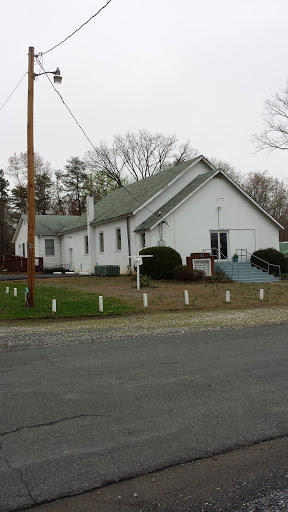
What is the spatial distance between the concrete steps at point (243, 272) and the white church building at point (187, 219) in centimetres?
124

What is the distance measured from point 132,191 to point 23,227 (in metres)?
16.8

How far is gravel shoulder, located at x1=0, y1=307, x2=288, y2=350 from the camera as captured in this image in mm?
10134

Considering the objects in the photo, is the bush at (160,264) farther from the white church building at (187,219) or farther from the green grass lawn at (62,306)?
the green grass lawn at (62,306)

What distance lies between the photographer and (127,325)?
12148mm

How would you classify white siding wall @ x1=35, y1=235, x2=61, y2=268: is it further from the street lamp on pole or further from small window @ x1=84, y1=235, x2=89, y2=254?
the street lamp on pole

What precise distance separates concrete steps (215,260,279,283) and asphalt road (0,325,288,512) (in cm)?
1842

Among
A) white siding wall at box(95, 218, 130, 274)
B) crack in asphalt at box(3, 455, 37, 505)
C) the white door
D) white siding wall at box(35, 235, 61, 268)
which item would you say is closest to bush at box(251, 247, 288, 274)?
the white door

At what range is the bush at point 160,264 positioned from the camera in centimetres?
2538

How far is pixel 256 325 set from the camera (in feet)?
38.4

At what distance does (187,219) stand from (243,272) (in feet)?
16.3

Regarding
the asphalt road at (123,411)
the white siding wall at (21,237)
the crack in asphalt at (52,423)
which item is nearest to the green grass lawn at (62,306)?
the asphalt road at (123,411)

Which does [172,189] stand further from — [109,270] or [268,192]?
[268,192]

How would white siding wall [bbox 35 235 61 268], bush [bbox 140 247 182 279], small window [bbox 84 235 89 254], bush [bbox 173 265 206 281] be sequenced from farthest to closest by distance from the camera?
white siding wall [bbox 35 235 61 268], small window [bbox 84 235 89 254], bush [bbox 140 247 182 279], bush [bbox 173 265 206 281]

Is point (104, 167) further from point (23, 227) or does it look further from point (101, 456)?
point (101, 456)
